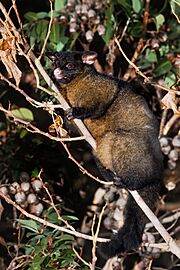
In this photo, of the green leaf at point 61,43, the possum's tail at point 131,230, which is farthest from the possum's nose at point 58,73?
the possum's tail at point 131,230

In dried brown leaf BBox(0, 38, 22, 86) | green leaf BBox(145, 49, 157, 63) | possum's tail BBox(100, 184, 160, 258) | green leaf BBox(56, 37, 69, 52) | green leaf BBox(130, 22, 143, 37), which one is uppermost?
dried brown leaf BBox(0, 38, 22, 86)

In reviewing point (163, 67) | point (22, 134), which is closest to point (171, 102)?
point (163, 67)

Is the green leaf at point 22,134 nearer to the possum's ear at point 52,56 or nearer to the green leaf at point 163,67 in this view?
the possum's ear at point 52,56

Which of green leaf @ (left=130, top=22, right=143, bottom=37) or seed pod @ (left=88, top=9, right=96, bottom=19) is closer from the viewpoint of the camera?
seed pod @ (left=88, top=9, right=96, bottom=19)

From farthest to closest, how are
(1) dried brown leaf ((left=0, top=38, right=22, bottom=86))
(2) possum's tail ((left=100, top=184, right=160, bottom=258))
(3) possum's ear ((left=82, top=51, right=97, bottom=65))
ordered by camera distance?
1. (3) possum's ear ((left=82, top=51, right=97, bottom=65))
2. (2) possum's tail ((left=100, top=184, right=160, bottom=258))
3. (1) dried brown leaf ((left=0, top=38, right=22, bottom=86))

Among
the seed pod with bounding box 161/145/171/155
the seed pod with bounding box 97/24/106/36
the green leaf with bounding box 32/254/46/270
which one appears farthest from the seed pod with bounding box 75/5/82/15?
the green leaf with bounding box 32/254/46/270

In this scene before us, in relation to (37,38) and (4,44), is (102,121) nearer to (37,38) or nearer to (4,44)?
(37,38)

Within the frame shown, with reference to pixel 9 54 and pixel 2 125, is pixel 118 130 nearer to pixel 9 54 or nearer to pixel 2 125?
pixel 2 125

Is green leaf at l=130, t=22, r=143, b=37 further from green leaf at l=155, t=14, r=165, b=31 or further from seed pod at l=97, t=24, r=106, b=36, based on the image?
seed pod at l=97, t=24, r=106, b=36
